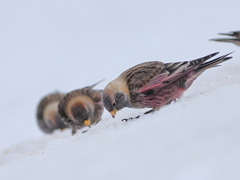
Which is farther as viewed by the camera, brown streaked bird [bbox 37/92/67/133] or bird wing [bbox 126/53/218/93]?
brown streaked bird [bbox 37/92/67/133]

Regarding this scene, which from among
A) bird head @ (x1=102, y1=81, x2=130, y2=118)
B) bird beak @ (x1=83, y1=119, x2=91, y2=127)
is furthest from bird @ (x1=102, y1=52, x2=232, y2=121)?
bird beak @ (x1=83, y1=119, x2=91, y2=127)

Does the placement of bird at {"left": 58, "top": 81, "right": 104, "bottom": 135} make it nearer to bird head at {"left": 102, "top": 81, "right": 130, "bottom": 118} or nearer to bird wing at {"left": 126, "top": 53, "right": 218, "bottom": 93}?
bird head at {"left": 102, "top": 81, "right": 130, "bottom": 118}

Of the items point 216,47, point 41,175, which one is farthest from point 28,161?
point 216,47

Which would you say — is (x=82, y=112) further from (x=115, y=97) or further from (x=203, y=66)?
(x=203, y=66)

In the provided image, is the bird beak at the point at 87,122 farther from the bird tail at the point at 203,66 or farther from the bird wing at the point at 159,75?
the bird tail at the point at 203,66

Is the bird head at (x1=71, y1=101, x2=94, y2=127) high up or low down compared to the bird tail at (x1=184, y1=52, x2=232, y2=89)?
down

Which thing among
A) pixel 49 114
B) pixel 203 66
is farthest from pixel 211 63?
pixel 49 114

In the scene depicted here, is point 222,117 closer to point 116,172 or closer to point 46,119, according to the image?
point 116,172

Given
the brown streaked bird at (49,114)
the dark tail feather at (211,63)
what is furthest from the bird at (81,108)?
the dark tail feather at (211,63)
